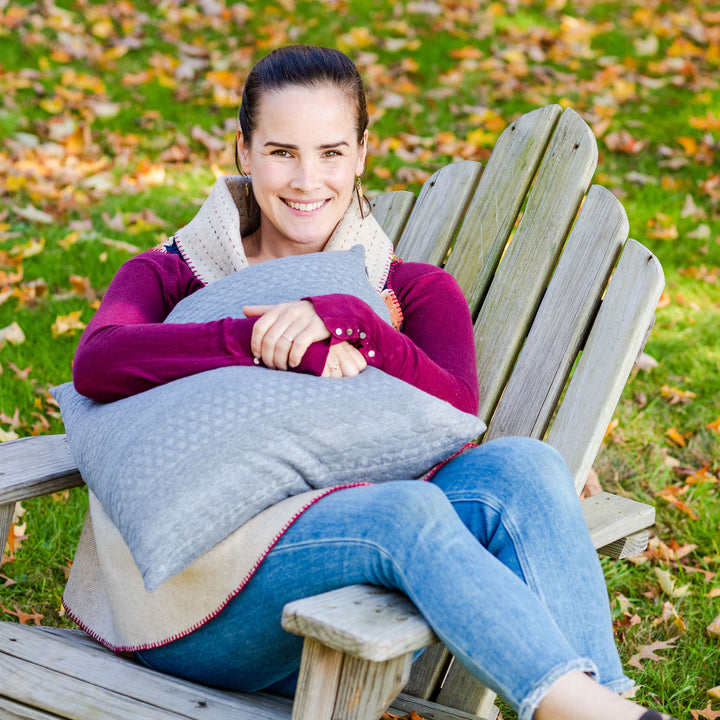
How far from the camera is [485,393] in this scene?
96.2 inches

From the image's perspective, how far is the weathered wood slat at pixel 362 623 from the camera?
4.21 ft

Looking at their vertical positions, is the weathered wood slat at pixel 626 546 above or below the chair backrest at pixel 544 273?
below

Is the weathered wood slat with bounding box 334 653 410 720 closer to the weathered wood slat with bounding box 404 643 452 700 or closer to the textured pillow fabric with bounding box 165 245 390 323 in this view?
the weathered wood slat with bounding box 404 643 452 700

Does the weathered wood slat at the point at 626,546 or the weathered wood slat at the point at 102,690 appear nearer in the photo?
the weathered wood slat at the point at 102,690

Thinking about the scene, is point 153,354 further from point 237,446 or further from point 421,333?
point 421,333

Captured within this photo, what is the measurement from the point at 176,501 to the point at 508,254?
1.34m

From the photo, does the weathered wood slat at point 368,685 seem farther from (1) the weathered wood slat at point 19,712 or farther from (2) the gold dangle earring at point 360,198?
(2) the gold dangle earring at point 360,198

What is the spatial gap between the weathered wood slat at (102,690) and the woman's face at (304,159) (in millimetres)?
1161

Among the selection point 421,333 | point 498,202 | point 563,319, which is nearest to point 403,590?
point 421,333

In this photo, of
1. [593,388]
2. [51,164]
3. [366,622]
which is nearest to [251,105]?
[593,388]

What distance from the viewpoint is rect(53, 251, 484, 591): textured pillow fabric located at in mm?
1609

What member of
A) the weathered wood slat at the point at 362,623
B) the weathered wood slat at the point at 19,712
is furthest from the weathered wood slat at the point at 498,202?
the weathered wood slat at the point at 19,712

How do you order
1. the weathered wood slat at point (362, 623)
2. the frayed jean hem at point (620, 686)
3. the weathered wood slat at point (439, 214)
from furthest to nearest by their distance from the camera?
the weathered wood slat at point (439, 214), the frayed jean hem at point (620, 686), the weathered wood slat at point (362, 623)

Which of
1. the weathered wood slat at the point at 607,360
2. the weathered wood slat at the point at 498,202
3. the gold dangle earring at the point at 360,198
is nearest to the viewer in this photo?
the weathered wood slat at the point at 607,360
